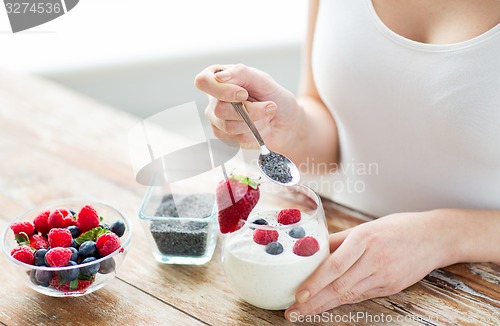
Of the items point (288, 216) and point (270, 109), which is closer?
point (288, 216)

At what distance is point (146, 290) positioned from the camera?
3.09 ft

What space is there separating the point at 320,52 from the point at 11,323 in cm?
70

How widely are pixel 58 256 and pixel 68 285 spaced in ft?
0.17

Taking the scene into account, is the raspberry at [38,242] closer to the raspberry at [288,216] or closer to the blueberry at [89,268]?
the blueberry at [89,268]

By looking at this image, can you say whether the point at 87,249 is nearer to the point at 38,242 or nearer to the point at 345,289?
the point at 38,242

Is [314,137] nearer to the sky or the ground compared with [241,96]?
nearer to the ground

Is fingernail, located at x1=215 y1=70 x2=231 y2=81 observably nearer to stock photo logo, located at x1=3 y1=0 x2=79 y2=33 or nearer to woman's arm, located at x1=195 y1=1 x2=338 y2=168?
woman's arm, located at x1=195 y1=1 x2=338 y2=168

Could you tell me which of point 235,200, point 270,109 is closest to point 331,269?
point 235,200

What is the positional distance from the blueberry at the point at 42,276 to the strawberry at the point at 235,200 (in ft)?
0.81

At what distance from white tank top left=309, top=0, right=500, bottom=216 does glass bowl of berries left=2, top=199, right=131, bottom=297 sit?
48 cm

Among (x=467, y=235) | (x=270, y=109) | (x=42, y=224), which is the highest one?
(x=270, y=109)

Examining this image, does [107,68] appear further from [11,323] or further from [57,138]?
[11,323]

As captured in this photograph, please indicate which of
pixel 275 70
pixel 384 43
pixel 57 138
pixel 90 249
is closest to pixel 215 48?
pixel 275 70

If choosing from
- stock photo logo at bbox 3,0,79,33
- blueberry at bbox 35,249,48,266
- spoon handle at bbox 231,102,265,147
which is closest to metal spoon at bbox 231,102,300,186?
spoon handle at bbox 231,102,265,147
